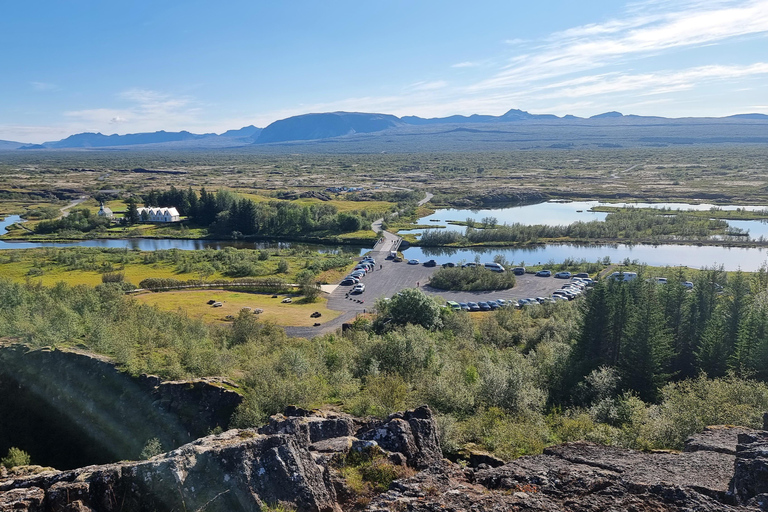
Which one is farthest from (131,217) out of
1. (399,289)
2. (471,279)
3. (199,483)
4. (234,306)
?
(199,483)

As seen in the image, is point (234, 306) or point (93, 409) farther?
point (234, 306)

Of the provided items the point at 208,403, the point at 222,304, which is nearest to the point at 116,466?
the point at 208,403

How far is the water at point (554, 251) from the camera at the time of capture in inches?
3937

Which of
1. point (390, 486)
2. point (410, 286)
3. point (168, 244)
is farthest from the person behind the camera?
point (168, 244)

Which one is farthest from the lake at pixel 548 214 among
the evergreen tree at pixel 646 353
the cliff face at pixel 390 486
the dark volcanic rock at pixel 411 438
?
the cliff face at pixel 390 486

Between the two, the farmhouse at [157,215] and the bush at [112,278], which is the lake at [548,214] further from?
the farmhouse at [157,215]

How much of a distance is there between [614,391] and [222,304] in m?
57.0

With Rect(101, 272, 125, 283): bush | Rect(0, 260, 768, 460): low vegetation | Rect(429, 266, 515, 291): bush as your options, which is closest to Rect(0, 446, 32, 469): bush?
Rect(0, 260, 768, 460): low vegetation

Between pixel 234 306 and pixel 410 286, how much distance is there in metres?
30.2

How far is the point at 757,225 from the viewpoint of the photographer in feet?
422

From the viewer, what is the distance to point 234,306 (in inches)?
2931

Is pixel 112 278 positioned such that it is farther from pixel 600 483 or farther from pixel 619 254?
pixel 619 254

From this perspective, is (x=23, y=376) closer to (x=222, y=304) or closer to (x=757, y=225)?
(x=222, y=304)

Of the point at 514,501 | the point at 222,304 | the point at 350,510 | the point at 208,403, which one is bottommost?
the point at 222,304
